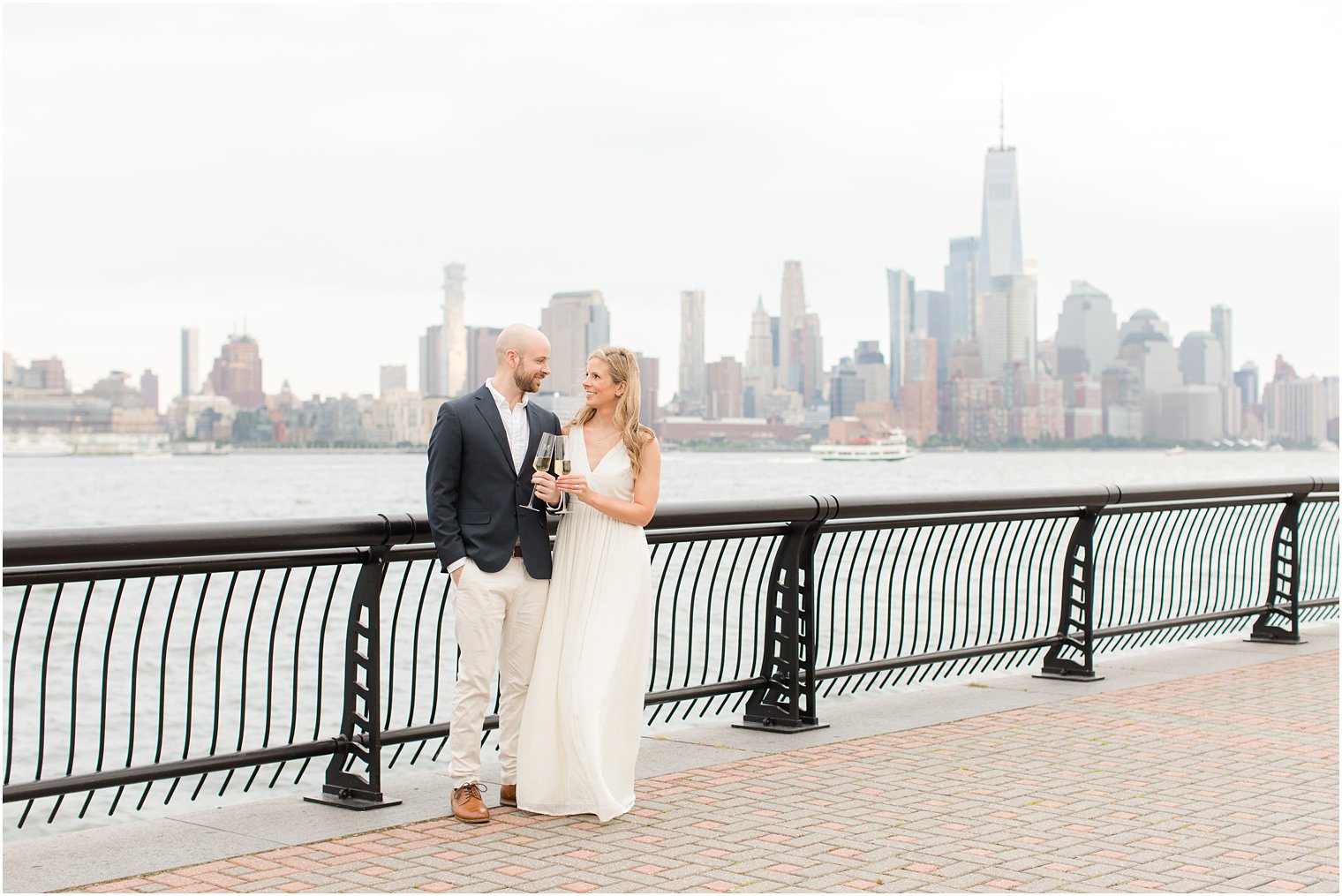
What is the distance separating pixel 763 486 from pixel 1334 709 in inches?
3091

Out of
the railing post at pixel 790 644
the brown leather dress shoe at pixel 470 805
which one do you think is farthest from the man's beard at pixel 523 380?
the railing post at pixel 790 644

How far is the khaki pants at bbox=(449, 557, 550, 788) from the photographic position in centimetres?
601

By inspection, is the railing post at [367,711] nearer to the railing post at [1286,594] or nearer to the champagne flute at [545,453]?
the champagne flute at [545,453]

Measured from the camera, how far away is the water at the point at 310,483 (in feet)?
236

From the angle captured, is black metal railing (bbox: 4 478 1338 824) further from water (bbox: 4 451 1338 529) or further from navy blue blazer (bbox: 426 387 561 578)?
water (bbox: 4 451 1338 529)

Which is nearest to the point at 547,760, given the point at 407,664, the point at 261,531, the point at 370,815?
the point at 370,815

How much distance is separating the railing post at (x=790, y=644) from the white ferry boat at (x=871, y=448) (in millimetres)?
112577

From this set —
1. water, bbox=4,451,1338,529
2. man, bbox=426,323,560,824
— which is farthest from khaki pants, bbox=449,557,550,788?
water, bbox=4,451,1338,529

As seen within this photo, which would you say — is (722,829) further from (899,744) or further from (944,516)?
(944,516)

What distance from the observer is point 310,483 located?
106500mm

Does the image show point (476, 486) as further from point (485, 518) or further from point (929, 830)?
point (929, 830)

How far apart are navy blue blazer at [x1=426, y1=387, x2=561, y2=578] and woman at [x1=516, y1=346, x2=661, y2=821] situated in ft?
0.91

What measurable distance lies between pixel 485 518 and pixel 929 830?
7.18ft

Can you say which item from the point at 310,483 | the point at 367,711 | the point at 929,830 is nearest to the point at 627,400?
the point at 367,711
